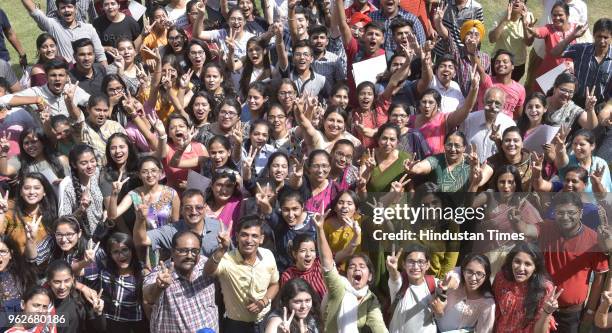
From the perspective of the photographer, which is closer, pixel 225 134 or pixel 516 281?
pixel 516 281

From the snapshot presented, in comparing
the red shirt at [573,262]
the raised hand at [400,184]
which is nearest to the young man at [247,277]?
the raised hand at [400,184]

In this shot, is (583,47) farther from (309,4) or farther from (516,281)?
(516,281)

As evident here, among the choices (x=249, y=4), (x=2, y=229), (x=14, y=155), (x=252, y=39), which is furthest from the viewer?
(x=249, y=4)

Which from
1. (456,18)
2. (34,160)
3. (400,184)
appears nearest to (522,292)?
(400,184)

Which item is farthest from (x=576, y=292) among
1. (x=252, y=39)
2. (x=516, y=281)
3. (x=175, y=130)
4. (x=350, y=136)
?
(x=252, y=39)

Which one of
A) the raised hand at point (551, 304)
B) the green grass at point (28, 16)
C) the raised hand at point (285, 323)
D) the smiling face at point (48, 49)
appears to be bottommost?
the raised hand at point (285, 323)

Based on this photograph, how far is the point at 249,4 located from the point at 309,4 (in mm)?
930

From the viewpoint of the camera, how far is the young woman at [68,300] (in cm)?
735

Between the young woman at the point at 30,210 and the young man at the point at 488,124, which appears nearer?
the young woman at the point at 30,210

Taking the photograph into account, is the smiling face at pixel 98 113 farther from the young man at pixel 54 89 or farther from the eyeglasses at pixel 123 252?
the eyeglasses at pixel 123 252

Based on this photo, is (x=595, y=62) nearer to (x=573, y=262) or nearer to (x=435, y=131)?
(x=435, y=131)

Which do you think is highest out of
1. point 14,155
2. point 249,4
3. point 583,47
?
point 249,4

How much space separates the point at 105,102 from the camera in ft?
30.2

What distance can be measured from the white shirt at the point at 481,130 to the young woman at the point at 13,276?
159 inches
